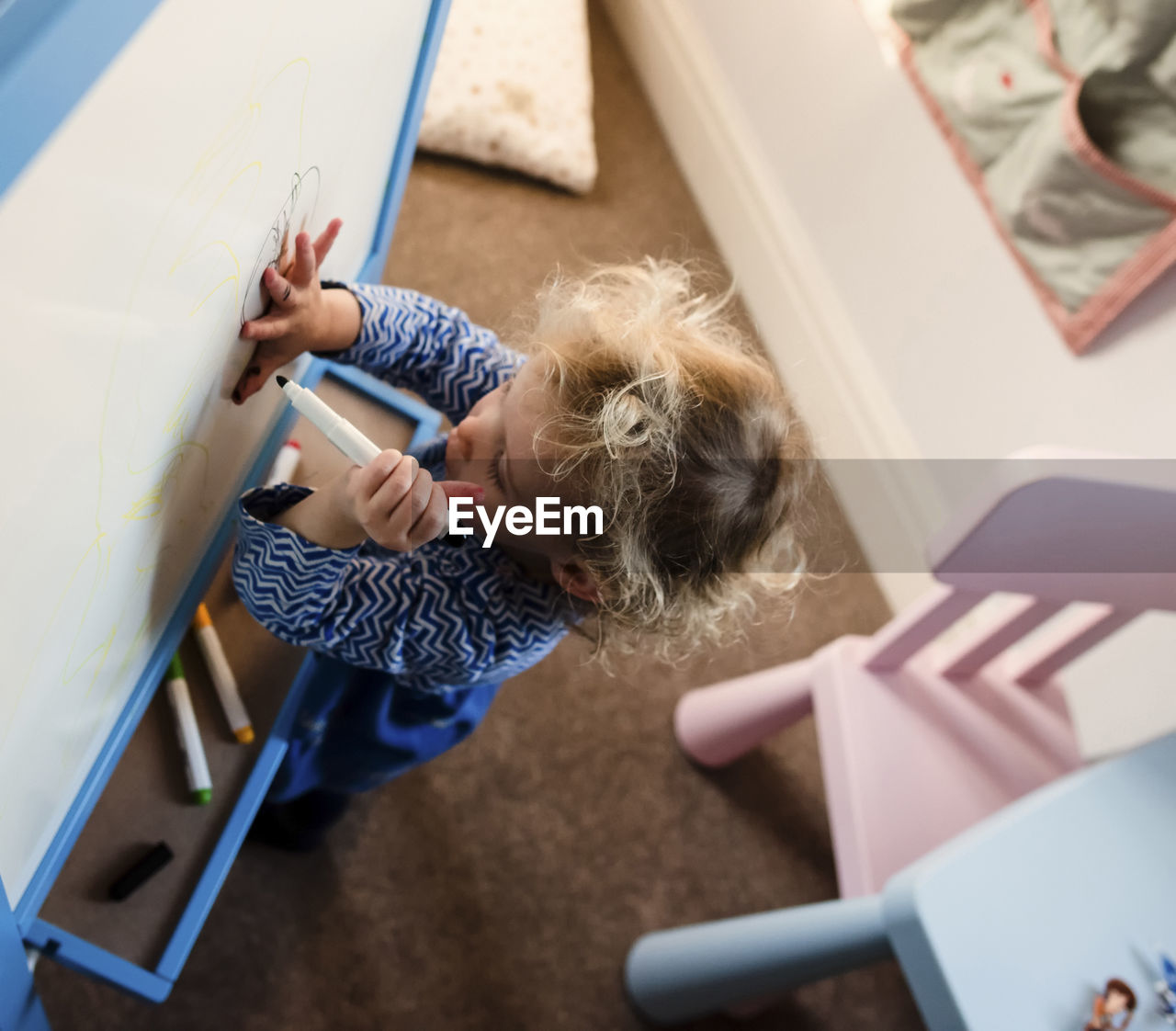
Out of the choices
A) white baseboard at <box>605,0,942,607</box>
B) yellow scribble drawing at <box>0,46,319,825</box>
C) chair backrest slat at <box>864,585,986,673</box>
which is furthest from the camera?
white baseboard at <box>605,0,942,607</box>

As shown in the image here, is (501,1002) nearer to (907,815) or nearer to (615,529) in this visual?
(907,815)

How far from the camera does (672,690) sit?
124 centimetres

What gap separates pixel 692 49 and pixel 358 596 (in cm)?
127

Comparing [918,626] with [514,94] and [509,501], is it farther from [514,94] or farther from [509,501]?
[514,94]

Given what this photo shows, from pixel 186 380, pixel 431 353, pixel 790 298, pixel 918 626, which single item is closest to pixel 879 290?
pixel 790 298

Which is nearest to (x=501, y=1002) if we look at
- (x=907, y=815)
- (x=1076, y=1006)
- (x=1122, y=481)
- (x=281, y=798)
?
(x=281, y=798)

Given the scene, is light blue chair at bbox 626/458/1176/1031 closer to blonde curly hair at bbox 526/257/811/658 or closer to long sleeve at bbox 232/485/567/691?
blonde curly hair at bbox 526/257/811/658

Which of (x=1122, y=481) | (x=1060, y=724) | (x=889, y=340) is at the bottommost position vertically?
(x=1060, y=724)

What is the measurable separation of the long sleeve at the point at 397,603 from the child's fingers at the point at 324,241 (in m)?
0.15

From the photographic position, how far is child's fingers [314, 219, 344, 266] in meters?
0.61

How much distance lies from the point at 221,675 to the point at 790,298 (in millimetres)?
1026

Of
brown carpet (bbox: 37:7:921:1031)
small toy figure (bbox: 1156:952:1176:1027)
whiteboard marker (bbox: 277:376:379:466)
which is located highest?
whiteboard marker (bbox: 277:376:379:466)

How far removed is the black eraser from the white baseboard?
3.26ft

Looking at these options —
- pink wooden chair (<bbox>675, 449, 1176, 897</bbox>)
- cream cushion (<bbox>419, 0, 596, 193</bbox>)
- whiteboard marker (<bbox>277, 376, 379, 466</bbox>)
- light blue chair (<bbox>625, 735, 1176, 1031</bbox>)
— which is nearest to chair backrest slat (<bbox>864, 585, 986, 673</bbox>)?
pink wooden chair (<bbox>675, 449, 1176, 897</bbox>)
